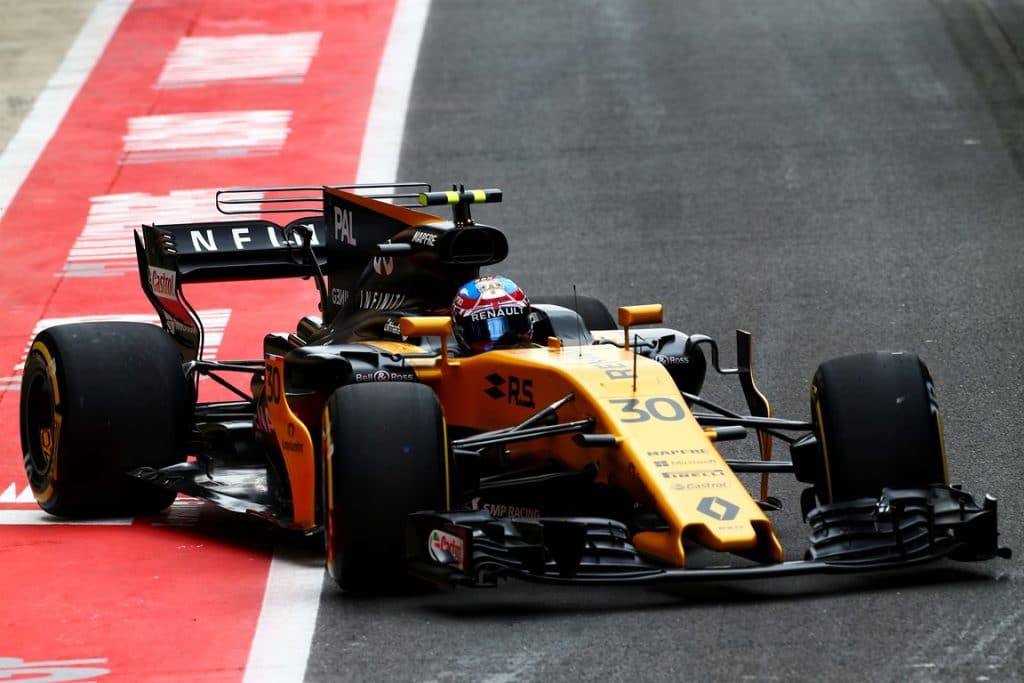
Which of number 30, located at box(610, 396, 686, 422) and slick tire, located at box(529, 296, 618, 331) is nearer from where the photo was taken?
number 30, located at box(610, 396, 686, 422)

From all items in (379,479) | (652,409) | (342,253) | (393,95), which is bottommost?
(393,95)

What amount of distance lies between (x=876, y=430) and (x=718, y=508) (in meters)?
1.11

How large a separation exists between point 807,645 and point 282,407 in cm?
346

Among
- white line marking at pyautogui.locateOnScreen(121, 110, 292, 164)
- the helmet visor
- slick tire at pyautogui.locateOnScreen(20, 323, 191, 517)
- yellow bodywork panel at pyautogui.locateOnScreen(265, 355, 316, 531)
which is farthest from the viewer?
white line marking at pyautogui.locateOnScreen(121, 110, 292, 164)

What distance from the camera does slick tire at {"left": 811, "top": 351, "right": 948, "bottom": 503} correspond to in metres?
9.16

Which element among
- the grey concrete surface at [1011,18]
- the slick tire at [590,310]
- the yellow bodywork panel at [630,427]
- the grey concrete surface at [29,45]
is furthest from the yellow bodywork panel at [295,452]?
the grey concrete surface at [1011,18]

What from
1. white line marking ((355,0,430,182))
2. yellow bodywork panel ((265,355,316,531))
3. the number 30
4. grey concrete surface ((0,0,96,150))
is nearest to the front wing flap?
the number 30

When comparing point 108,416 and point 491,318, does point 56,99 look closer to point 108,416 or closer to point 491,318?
point 108,416

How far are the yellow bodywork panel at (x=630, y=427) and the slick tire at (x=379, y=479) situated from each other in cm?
76

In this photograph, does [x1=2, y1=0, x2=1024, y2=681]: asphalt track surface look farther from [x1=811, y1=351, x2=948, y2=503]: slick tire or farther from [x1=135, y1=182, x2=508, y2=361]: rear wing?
[x1=135, y1=182, x2=508, y2=361]: rear wing

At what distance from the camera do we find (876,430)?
30.2ft

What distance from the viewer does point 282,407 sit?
33.7 ft

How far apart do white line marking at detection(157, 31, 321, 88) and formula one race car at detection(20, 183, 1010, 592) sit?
1176 centimetres

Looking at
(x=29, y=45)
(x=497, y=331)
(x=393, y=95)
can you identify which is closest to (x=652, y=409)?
(x=497, y=331)
